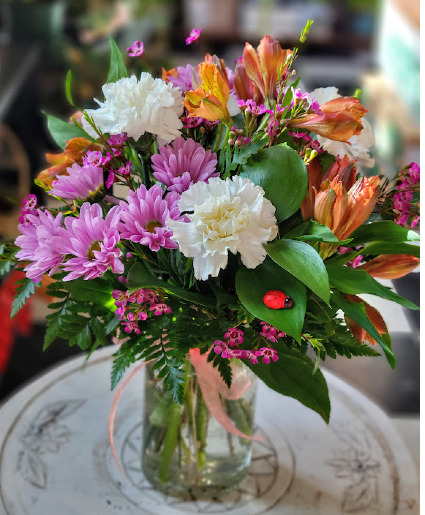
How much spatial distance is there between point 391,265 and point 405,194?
0.07 meters

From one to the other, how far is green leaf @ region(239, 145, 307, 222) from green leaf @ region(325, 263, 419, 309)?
7 cm

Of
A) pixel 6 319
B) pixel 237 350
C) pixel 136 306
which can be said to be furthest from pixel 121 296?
pixel 6 319

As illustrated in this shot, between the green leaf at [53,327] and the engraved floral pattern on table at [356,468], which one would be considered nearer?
the green leaf at [53,327]

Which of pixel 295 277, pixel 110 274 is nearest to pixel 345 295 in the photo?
pixel 295 277

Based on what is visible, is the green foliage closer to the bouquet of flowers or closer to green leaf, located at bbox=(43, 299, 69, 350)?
the bouquet of flowers

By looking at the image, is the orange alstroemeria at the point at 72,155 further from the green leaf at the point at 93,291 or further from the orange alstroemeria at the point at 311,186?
the orange alstroemeria at the point at 311,186

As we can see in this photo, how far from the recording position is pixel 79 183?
0.68 m

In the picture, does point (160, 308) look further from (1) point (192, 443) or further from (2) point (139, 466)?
(2) point (139, 466)

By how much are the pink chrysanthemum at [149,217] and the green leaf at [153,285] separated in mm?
34

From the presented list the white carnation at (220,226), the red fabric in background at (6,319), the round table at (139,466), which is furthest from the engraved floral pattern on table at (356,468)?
the red fabric in background at (6,319)

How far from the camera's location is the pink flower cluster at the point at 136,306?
679 millimetres

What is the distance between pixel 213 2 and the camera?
478 centimetres

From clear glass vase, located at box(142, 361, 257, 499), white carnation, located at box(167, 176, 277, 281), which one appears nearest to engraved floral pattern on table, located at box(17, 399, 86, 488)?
clear glass vase, located at box(142, 361, 257, 499)

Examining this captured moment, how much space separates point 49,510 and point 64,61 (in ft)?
10.2
